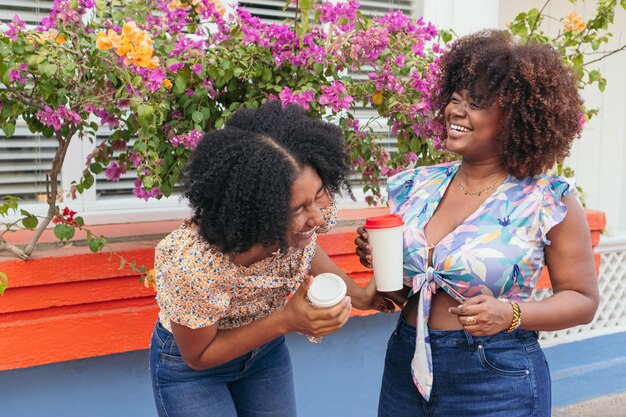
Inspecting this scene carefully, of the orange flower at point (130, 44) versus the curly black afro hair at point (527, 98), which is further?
the orange flower at point (130, 44)

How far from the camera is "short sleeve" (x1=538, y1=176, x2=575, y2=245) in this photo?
7.74 ft

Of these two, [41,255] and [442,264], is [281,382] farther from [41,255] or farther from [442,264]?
[41,255]

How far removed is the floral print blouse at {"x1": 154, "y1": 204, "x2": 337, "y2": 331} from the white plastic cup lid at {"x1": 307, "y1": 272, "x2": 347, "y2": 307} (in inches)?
6.4

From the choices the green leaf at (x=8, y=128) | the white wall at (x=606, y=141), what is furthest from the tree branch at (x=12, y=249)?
the white wall at (x=606, y=141)

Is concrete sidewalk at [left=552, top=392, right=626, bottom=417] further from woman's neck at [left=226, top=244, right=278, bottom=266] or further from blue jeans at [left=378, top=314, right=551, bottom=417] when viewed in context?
woman's neck at [left=226, top=244, right=278, bottom=266]

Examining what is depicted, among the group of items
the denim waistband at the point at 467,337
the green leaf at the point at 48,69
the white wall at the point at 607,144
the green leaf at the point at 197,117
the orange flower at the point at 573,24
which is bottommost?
the white wall at the point at 607,144

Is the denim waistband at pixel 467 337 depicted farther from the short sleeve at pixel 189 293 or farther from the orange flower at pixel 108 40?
the orange flower at pixel 108 40

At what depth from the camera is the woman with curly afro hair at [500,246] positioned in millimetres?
2377

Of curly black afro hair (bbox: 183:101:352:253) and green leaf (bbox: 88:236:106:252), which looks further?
green leaf (bbox: 88:236:106:252)

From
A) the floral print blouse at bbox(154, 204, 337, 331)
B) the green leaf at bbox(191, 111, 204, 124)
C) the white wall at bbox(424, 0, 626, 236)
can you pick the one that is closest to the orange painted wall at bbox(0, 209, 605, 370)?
the green leaf at bbox(191, 111, 204, 124)

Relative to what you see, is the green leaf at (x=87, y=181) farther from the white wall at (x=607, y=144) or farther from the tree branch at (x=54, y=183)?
the white wall at (x=607, y=144)

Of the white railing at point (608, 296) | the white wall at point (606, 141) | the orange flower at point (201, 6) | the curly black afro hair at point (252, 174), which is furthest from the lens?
the white wall at point (606, 141)

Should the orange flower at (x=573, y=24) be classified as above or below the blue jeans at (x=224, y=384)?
above

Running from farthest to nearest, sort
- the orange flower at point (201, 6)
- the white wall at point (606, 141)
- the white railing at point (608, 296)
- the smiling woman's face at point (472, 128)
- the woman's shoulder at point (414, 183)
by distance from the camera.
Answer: the white wall at point (606, 141), the white railing at point (608, 296), the orange flower at point (201, 6), the woman's shoulder at point (414, 183), the smiling woman's face at point (472, 128)
